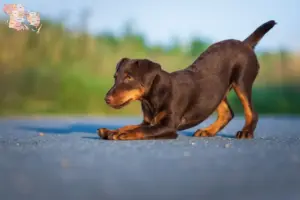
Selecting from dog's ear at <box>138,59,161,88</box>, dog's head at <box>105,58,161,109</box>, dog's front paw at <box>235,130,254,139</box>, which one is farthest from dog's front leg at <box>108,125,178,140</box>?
dog's front paw at <box>235,130,254,139</box>

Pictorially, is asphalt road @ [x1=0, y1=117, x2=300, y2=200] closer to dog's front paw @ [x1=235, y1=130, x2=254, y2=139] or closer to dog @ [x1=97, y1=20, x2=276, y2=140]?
dog @ [x1=97, y1=20, x2=276, y2=140]

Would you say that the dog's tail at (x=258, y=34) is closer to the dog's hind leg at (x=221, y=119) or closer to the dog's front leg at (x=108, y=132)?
the dog's hind leg at (x=221, y=119)

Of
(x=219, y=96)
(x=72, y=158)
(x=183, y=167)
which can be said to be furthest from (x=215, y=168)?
(x=219, y=96)

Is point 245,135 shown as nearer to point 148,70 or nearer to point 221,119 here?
point 221,119

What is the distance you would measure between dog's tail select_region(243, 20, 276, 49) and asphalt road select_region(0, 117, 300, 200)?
184 cm

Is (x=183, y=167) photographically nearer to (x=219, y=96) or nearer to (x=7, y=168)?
(x=7, y=168)

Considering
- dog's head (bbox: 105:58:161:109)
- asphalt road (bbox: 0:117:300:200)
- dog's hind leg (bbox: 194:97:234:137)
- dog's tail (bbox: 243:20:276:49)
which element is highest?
dog's tail (bbox: 243:20:276:49)

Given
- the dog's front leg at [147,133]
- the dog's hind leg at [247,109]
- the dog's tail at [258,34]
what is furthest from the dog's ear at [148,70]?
the dog's tail at [258,34]

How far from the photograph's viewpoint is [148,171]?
327 centimetres

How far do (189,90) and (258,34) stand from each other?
4.17ft

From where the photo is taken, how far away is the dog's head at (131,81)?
5.44m

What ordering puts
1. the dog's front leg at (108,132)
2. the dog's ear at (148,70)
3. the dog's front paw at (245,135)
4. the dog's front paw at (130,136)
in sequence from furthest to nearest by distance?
the dog's front paw at (245,135) → the dog's ear at (148,70) → the dog's front leg at (108,132) → the dog's front paw at (130,136)

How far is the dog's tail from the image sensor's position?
656 centimetres

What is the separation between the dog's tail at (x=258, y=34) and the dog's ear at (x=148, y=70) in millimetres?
1464
